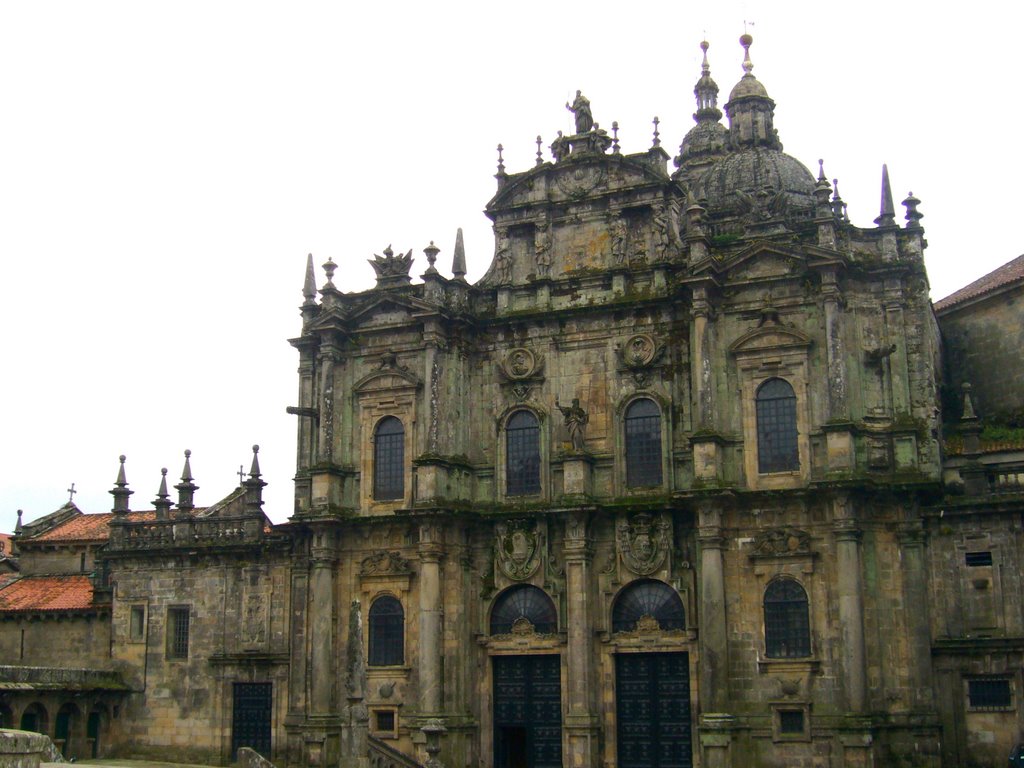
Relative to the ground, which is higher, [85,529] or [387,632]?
[85,529]

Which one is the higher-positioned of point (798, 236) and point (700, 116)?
point (700, 116)

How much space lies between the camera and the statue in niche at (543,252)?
116ft

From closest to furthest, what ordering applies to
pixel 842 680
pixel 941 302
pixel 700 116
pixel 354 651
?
1. pixel 354 651
2. pixel 842 680
3. pixel 941 302
4. pixel 700 116

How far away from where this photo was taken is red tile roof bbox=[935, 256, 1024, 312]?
122 feet

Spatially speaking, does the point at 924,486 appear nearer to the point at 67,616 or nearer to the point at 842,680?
the point at 842,680

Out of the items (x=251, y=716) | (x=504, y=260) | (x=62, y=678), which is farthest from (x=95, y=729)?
(x=504, y=260)

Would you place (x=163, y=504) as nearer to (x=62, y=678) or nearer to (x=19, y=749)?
(x=62, y=678)

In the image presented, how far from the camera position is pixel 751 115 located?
44656 mm

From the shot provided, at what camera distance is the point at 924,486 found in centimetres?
2969

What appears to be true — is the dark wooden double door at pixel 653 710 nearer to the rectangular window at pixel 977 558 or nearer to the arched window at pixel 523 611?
the arched window at pixel 523 611

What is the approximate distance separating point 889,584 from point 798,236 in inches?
352

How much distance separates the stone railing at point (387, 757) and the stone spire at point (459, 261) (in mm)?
12917

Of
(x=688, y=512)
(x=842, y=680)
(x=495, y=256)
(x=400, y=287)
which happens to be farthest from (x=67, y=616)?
(x=842, y=680)

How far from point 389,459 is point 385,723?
→ 7161mm
